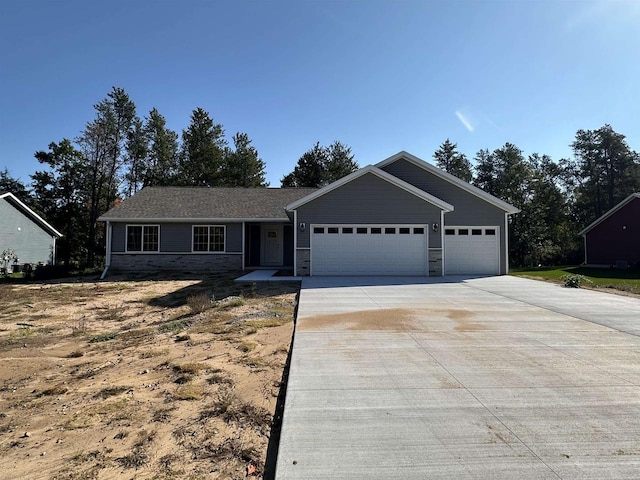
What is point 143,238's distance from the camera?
1767cm

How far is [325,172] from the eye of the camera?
38.9m

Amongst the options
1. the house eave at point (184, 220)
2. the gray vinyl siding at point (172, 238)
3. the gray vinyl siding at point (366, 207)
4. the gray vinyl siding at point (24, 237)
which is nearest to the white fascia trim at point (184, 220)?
the house eave at point (184, 220)

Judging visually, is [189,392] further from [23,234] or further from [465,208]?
[23,234]

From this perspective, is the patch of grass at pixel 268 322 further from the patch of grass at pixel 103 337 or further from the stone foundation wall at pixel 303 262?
Result: the stone foundation wall at pixel 303 262

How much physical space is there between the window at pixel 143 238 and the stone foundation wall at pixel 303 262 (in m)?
7.68

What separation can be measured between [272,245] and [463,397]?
1625 cm

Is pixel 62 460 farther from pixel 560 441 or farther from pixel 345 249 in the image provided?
pixel 345 249

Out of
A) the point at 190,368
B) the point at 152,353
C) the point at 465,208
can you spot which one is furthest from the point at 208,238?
the point at 190,368

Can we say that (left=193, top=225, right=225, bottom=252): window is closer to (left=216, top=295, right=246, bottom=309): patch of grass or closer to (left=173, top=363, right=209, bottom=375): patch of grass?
(left=216, top=295, right=246, bottom=309): patch of grass

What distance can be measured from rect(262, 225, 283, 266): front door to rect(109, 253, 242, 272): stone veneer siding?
184 cm

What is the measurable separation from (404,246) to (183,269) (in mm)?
10559

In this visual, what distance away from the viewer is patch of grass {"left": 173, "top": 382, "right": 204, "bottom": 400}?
3780 mm

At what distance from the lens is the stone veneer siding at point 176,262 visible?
1741 cm

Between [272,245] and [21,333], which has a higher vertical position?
[272,245]
